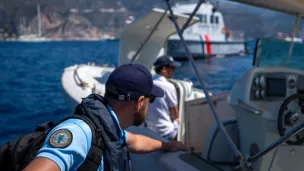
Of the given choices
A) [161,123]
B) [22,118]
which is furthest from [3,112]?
[161,123]

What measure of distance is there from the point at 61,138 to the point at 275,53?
7.37 ft

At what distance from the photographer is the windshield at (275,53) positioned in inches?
120

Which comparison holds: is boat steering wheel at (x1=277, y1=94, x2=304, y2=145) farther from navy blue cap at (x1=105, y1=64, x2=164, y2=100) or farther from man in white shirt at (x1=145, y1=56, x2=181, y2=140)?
man in white shirt at (x1=145, y1=56, x2=181, y2=140)

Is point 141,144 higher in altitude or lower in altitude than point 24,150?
lower

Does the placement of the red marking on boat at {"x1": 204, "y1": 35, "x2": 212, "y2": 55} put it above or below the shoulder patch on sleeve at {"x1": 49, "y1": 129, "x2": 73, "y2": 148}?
below

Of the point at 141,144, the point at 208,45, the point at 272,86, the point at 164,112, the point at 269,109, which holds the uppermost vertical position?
the point at 272,86

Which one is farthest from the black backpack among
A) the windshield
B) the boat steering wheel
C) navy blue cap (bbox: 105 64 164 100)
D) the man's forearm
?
the windshield

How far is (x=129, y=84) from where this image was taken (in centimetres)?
171

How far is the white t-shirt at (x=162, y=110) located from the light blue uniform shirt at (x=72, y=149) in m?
2.50

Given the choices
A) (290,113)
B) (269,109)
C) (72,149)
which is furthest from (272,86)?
(72,149)

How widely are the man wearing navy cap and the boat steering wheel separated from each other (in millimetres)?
891

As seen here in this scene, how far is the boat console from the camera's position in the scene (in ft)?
7.72

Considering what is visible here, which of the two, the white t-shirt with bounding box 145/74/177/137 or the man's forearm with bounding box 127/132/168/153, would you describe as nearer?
the man's forearm with bounding box 127/132/168/153

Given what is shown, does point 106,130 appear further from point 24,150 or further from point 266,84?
point 266,84
